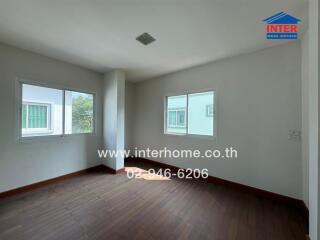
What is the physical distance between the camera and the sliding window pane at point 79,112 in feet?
10.3

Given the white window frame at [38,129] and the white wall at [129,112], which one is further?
the white wall at [129,112]

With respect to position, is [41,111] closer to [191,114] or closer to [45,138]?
[45,138]

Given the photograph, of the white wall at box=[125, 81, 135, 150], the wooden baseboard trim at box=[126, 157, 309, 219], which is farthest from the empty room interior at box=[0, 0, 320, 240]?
the white wall at box=[125, 81, 135, 150]

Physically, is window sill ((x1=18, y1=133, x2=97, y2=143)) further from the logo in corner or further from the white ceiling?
the logo in corner

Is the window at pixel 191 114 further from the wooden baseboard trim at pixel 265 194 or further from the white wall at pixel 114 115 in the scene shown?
the white wall at pixel 114 115

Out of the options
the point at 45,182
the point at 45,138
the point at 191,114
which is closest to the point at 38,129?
the point at 45,138

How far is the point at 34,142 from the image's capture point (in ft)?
8.52

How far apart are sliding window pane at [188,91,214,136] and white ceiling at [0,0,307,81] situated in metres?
0.84

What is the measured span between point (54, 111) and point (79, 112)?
0.51 metres

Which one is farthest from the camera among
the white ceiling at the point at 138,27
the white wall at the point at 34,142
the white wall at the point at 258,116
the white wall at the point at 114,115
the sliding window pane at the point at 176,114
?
the sliding window pane at the point at 176,114

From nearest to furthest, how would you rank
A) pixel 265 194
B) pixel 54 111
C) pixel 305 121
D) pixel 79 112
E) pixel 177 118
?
pixel 305 121 < pixel 265 194 < pixel 54 111 < pixel 79 112 < pixel 177 118

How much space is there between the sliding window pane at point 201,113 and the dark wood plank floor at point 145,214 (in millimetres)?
1207

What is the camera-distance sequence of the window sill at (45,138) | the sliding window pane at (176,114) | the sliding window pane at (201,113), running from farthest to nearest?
the sliding window pane at (176,114) → the sliding window pane at (201,113) → the window sill at (45,138)

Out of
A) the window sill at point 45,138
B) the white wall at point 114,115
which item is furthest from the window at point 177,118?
the window sill at point 45,138
